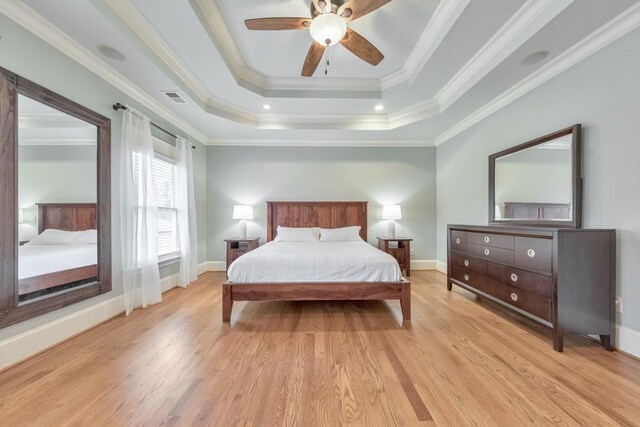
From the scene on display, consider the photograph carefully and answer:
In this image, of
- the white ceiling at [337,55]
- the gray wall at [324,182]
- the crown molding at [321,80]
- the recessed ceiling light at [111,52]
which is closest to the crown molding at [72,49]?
the white ceiling at [337,55]

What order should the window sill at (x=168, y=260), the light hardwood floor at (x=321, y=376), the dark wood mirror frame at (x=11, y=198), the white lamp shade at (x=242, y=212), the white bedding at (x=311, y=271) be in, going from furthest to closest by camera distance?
the white lamp shade at (x=242, y=212) < the window sill at (x=168, y=260) < the white bedding at (x=311, y=271) < the dark wood mirror frame at (x=11, y=198) < the light hardwood floor at (x=321, y=376)

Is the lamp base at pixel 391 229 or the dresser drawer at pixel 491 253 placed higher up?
the lamp base at pixel 391 229

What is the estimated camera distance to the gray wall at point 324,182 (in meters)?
4.94

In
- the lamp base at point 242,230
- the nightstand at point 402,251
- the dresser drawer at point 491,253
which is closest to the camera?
the dresser drawer at point 491,253

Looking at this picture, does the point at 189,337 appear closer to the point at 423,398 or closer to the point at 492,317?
the point at 423,398

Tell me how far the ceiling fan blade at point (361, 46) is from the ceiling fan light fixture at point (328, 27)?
0.17 meters

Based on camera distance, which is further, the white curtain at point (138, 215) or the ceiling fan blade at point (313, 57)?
the white curtain at point (138, 215)

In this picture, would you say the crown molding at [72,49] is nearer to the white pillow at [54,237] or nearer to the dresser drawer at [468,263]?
the white pillow at [54,237]

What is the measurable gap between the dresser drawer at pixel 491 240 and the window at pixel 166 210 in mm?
4119

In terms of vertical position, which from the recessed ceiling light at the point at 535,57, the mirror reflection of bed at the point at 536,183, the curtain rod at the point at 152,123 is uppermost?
the recessed ceiling light at the point at 535,57

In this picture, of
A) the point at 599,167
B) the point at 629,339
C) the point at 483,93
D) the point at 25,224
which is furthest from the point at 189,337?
the point at 483,93

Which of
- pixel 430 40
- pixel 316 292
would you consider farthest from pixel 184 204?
pixel 430 40

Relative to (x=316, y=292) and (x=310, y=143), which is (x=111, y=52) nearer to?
(x=316, y=292)

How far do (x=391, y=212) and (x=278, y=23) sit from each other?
11.5 feet
